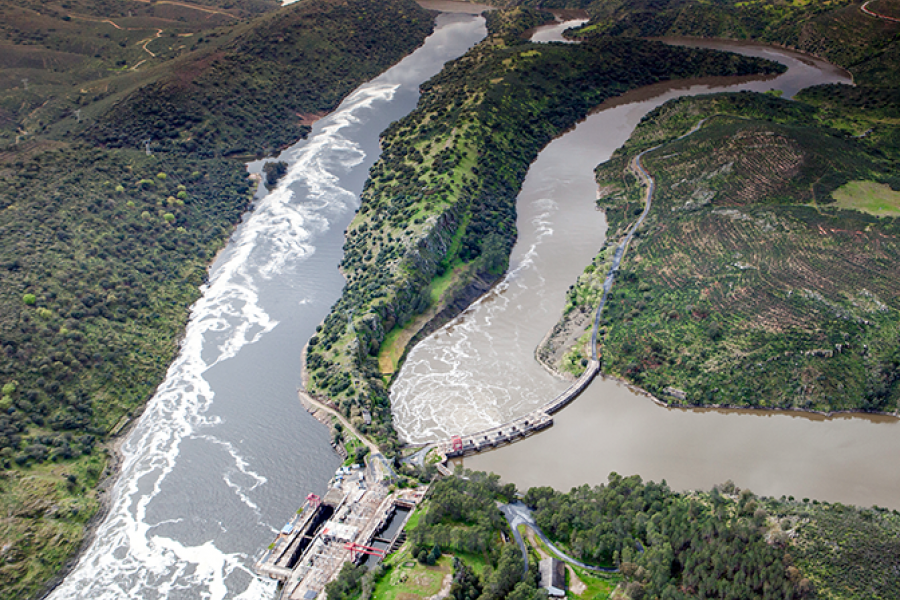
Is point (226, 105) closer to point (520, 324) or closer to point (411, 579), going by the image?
point (520, 324)

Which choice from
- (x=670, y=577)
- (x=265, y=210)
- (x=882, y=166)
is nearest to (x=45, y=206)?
(x=265, y=210)

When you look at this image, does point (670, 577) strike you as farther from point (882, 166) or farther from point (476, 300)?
point (882, 166)

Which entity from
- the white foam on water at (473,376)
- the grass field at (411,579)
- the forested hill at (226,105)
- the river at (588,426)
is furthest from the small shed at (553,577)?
the forested hill at (226,105)

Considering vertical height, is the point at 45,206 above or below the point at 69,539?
above

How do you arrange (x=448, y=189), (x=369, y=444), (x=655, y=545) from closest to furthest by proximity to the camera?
(x=655, y=545) → (x=369, y=444) → (x=448, y=189)

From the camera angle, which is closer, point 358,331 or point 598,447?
point 598,447

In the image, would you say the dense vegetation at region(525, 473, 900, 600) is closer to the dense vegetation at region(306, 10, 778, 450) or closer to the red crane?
the red crane

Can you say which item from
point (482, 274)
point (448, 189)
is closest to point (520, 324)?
point (482, 274)
